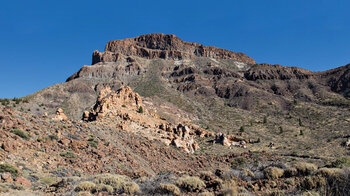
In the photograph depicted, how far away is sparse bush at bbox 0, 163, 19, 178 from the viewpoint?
8.50 metres

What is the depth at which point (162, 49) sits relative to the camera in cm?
16675

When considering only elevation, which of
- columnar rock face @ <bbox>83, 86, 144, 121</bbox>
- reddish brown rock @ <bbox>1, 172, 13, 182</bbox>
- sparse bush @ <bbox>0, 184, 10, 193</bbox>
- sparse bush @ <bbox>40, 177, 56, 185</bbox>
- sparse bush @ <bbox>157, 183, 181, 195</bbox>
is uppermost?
columnar rock face @ <bbox>83, 86, 144, 121</bbox>

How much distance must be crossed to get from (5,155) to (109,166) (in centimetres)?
552

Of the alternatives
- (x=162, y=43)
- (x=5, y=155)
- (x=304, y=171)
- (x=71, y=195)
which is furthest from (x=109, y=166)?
(x=162, y=43)

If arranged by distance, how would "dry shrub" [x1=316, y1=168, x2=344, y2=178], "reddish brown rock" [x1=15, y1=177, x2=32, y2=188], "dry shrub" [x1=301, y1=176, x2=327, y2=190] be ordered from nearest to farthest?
"dry shrub" [x1=301, y1=176, x2=327, y2=190]
"dry shrub" [x1=316, y1=168, x2=344, y2=178]
"reddish brown rock" [x1=15, y1=177, x2=32, y2=188]

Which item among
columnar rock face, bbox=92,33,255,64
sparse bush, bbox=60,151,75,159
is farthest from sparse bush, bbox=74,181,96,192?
columnar rock face, bbox=92,33,255,64

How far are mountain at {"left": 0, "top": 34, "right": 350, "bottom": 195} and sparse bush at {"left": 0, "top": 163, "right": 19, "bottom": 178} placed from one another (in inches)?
15.2

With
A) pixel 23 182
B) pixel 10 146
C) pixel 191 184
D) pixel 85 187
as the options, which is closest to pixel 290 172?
pixel 191 184

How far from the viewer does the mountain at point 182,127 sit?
8.88 m

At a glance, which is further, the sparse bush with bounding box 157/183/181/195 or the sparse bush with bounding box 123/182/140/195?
the sparse bush with bounding box 123/182/140/195

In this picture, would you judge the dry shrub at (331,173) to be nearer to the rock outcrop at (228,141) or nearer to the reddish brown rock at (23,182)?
the reddish brown rock at (23,182)

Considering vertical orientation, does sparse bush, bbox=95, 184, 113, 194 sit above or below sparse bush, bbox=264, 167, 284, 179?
below

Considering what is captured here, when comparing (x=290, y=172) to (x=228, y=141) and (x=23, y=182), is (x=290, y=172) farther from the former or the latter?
(x=228, y=141)

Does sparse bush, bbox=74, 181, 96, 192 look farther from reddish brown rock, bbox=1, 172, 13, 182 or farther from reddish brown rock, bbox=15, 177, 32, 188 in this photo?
reddish brown rock, bbox=1, 172, 13, 182
